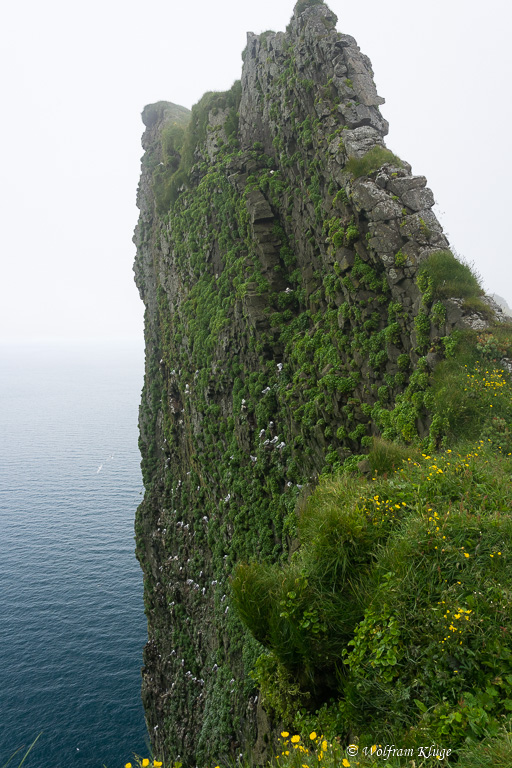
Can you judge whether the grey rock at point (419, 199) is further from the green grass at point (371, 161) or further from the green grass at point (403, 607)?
the green grass at point (403, 607)

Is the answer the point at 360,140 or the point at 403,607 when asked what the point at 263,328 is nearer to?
the point at 360,140

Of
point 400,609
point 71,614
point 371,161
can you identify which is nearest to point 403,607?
point 400,609

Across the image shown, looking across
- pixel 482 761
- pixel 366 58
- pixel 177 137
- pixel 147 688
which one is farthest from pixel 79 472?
pixel 482 761

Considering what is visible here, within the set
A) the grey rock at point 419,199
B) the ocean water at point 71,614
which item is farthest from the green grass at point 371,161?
the ocean water at point 71,614

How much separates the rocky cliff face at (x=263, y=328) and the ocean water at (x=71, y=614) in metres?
12.0

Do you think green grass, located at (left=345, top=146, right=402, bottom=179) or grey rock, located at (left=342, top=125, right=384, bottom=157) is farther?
grey rock, located at (left=342, top=125, right=384, bottom=157)

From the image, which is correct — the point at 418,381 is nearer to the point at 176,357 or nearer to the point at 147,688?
the point at 176,357

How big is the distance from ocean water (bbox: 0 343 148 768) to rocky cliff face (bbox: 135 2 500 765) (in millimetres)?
12040

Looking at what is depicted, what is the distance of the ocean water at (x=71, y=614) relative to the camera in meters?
40.1

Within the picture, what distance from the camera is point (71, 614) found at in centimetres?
5322

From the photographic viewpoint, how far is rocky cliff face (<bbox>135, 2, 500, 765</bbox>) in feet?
51.6

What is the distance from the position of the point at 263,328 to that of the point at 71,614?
158 feet

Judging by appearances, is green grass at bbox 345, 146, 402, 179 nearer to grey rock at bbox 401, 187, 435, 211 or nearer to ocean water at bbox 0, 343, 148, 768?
grey rock at bbox 401, 187, 435, 211

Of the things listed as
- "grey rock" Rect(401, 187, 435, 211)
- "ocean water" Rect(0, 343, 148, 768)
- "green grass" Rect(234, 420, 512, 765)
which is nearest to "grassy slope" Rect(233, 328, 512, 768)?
"green grass" Rect(234, 420, 512, 765)
